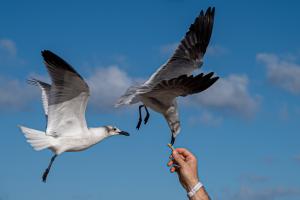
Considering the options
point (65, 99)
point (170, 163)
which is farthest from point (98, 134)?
point (170, 163)

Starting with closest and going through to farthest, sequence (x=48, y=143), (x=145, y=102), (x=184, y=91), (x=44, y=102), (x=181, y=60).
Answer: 1. (x=48, y=143)
2. (x=44, y=102)
3. (x=184, y=91)
4. (x=145, y=102)
5. (x=181, y=60)

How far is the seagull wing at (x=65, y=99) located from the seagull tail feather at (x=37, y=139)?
0.17 ft

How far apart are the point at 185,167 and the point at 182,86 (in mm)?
2124

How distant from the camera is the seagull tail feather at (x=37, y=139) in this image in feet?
10.1

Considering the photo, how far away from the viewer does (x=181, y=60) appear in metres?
6.73

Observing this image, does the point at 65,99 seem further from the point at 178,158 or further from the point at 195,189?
the point at 195,189

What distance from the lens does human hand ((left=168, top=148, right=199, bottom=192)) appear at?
7.02 ft

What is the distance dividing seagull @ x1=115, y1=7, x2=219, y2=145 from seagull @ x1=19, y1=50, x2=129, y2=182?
0.67 meters

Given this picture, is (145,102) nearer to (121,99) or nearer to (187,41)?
(121,99)

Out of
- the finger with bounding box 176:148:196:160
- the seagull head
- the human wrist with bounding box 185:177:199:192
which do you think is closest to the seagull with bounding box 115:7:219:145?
the seagull head

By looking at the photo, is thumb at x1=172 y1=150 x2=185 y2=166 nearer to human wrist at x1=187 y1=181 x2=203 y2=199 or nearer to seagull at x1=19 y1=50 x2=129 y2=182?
human wrist at x1=187 y1=181 x2=203 y2=199

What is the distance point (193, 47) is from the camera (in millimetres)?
7090

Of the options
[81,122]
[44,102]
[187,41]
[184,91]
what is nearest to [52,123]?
[81,122]

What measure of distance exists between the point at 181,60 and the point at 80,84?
11.3ft
